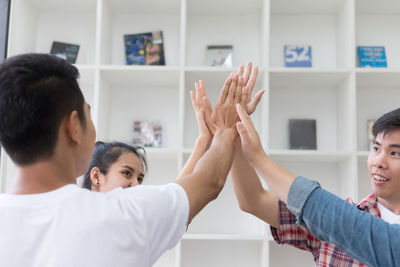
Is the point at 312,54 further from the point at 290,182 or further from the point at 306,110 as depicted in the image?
the point at 290,182

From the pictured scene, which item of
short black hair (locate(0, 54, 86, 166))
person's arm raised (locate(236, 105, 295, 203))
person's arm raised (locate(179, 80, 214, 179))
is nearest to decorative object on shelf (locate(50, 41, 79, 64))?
person's arm raised (locate(179, 80, 214, 179))

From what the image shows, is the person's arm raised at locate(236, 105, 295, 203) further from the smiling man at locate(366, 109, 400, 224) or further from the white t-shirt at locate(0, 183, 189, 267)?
the smiling man at locate(366, 109, 400, 224)

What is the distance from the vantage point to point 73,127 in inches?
40.0

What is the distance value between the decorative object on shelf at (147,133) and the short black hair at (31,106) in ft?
6.67

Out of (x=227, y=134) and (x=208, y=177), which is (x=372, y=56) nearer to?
(x=227, y=134)

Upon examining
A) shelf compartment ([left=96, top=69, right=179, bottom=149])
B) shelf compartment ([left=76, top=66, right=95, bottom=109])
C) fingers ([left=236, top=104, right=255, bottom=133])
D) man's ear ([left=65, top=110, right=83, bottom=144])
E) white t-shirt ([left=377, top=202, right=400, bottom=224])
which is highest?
shelf compartment ([left=76, top=66, right=95, bottom=109])

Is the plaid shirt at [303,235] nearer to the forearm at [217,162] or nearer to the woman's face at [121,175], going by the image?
the forearm at [217,162]

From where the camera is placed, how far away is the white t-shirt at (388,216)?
1.60 m

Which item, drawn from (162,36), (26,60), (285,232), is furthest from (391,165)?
(162,36)

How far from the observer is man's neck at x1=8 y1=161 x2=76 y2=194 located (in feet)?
3.20

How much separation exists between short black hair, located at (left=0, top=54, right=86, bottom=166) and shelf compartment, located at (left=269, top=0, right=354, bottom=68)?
2317 millimetres

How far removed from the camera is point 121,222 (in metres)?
0.93

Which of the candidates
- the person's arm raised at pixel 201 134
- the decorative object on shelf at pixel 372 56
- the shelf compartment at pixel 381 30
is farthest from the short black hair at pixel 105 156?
the shelf compartment at pixel 381 30

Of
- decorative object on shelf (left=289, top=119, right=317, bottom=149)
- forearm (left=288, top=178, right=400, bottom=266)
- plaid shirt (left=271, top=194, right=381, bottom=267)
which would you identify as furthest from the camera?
decorative object on shelf (left=289, top=119, right=317, bottom=149)
